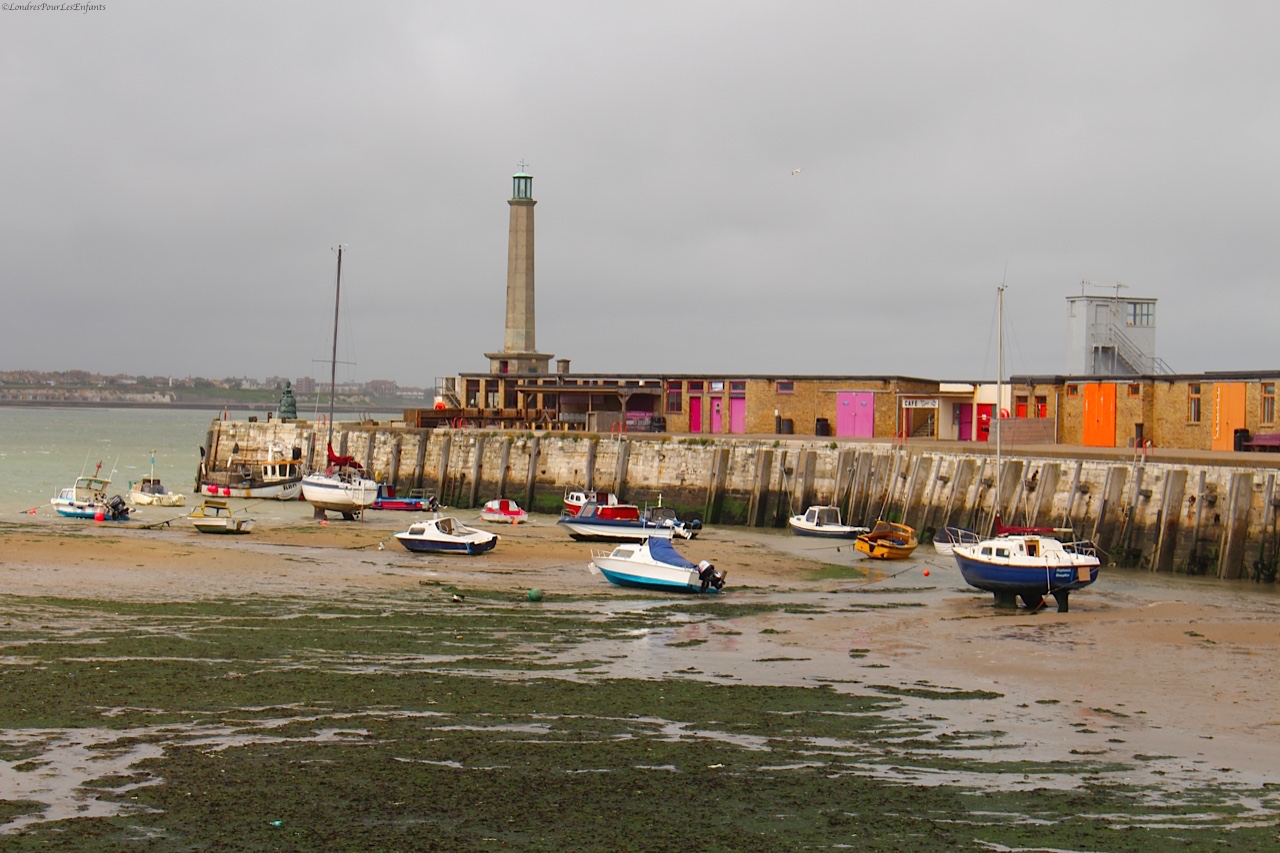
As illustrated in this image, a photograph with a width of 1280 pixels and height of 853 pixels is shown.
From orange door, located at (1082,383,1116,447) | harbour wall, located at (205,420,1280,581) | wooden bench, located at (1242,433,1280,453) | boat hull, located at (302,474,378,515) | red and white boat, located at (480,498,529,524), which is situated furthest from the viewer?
orange door, located at (1082,383,1116,447)

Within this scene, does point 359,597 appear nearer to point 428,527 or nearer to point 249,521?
point 428,527

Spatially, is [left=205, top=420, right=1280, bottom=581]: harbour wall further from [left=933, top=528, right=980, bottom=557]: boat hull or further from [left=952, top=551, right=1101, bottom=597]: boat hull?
[left=952, top=551, right=1101, bottom=597]: boat hull

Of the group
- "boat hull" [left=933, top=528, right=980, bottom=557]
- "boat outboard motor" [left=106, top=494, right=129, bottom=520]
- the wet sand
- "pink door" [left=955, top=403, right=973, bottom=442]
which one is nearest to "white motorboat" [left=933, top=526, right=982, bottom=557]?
"boat hull" [left=933, top=528, right=980, bottom=557]

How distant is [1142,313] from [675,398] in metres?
25.3

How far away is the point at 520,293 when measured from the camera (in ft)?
295

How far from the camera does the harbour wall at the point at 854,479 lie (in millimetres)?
42531

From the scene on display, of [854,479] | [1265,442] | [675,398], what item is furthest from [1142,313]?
[854,479]

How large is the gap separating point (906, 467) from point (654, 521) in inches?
455

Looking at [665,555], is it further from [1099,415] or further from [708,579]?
[1099,415]

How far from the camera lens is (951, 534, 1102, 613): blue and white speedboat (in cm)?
3319

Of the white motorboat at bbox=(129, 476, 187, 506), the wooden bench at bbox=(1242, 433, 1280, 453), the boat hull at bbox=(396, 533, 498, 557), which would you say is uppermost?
the wooden bench at bbox=(1242, 433, 1280, 453)

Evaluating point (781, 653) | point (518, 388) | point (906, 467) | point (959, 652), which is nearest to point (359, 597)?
point (781, 653)

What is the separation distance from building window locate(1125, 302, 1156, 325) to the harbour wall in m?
19.9

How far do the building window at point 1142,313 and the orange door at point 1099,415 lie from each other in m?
12.1
